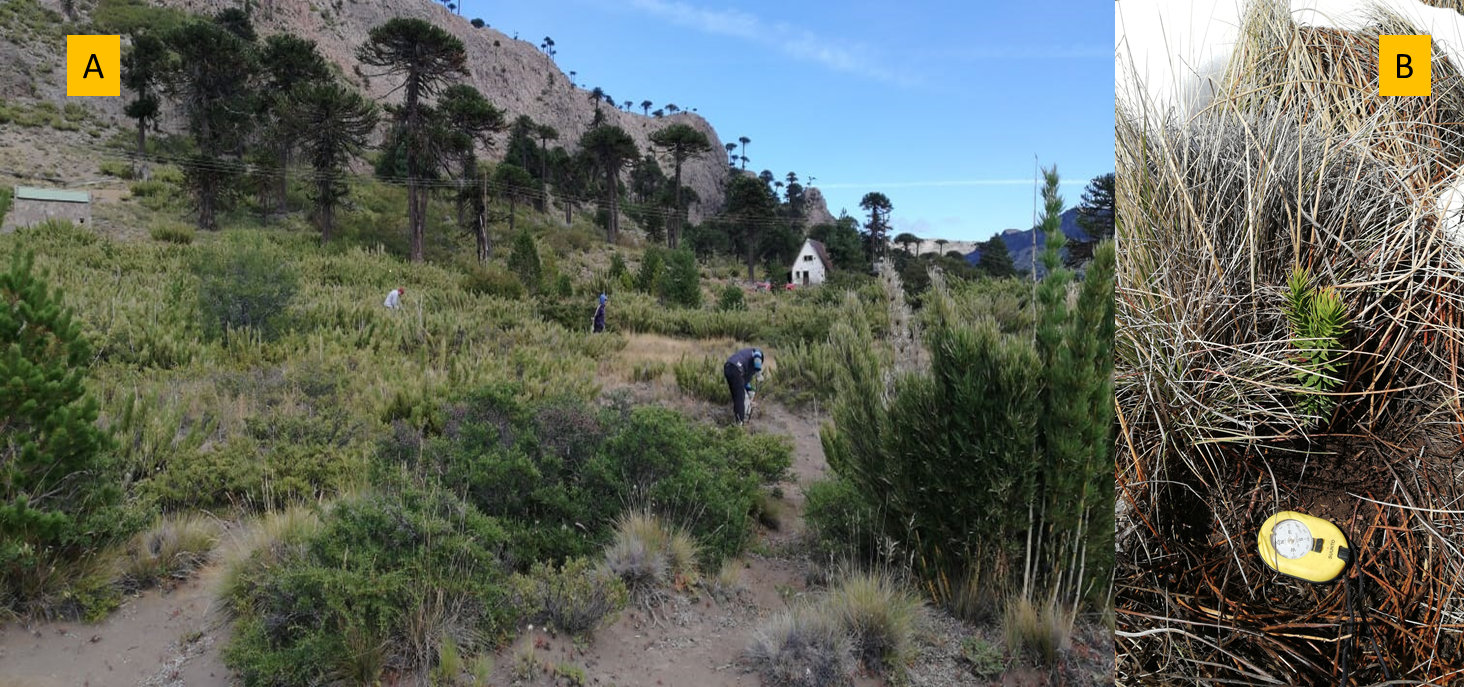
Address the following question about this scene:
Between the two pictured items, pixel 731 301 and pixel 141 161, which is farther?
pixel 141 161

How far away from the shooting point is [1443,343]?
1.28 meters

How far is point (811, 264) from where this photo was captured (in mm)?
55875

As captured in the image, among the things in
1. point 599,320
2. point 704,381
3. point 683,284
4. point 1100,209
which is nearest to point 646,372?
point 704,381

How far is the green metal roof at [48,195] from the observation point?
22.8m

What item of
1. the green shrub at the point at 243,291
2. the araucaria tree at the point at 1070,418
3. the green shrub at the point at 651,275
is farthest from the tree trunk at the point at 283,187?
the araucaria tree at the point at 1070,418

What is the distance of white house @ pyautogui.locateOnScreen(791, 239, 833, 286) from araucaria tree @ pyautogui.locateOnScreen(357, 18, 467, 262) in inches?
1177

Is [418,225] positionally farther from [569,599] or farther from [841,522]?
[569,599]

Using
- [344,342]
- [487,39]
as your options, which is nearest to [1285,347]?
[344,342]

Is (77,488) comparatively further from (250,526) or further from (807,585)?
(807,585)

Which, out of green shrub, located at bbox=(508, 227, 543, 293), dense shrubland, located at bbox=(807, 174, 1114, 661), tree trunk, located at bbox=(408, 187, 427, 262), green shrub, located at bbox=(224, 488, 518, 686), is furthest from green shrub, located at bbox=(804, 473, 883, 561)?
tree trunk, located at bbox=(408, 187, 427, 262)

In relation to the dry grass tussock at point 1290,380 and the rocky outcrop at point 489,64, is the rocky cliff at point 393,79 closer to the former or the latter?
the rocky outcrop at point 489,64

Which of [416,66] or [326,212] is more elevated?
Answer: [416,66]

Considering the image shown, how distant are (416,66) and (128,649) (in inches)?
1215

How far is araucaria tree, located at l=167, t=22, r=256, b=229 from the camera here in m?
33.4
